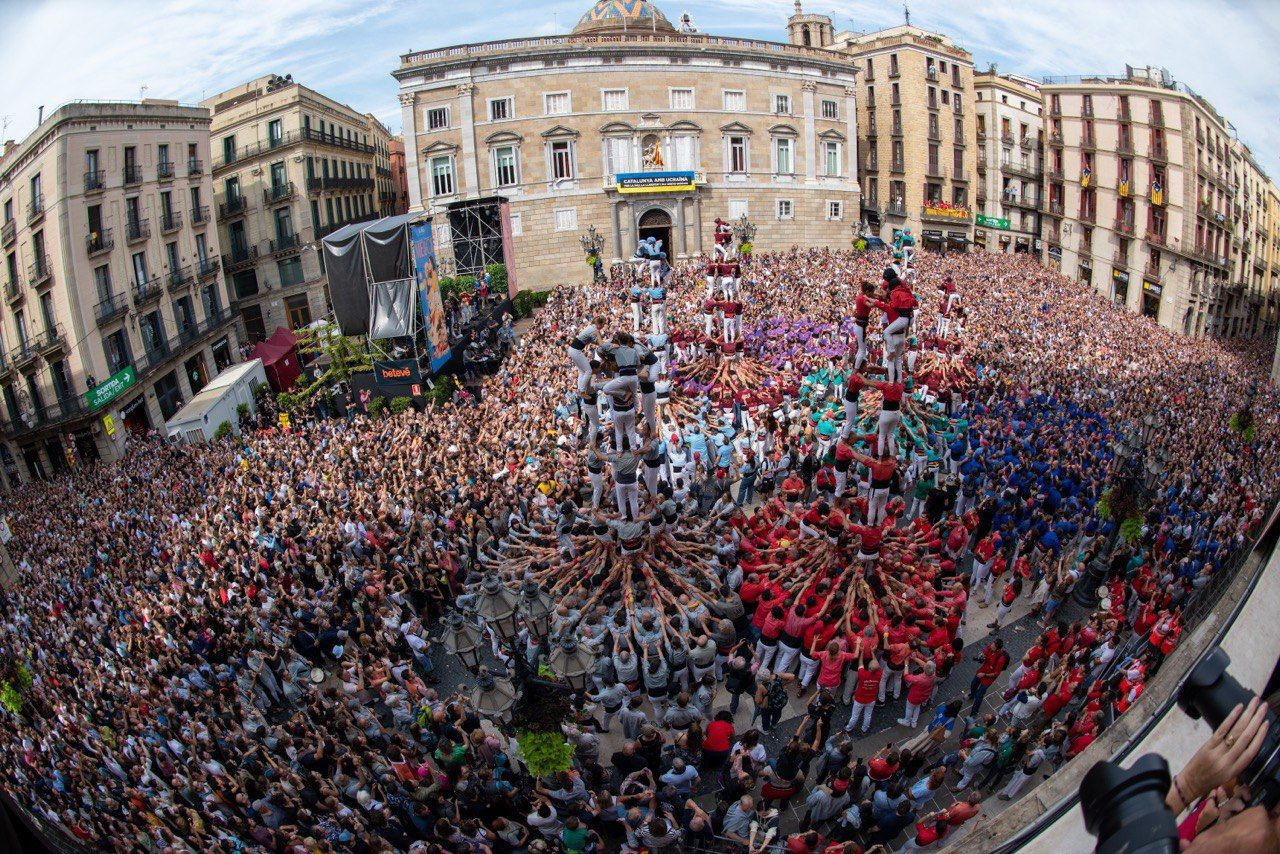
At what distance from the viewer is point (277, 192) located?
36875 millimetres

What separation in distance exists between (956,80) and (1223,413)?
131ft

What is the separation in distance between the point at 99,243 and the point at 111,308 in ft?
7.67

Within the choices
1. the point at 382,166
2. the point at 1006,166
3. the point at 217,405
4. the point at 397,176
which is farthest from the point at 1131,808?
the point at 397,176

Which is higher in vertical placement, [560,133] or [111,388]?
[560,133]

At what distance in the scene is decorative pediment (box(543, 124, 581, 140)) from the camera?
39.8m

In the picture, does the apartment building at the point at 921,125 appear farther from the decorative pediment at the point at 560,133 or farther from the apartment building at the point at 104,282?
the apartment building at the point at 104,282

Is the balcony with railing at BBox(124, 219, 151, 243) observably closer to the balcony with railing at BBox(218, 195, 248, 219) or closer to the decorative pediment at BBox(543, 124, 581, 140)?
the balcony with railing at BBox(218, 195, 248, 219)

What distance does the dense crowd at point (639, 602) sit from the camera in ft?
26.1

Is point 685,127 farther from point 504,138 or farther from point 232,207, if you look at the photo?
point 232,207

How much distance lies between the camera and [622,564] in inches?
425

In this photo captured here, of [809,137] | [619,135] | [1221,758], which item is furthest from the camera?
[809,137]

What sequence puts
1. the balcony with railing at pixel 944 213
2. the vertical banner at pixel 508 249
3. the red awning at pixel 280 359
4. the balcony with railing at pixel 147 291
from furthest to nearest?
the balcony with railing at pixel 944 213 < the vertical banner at pixel 508 249 < the red awning at pixel 280 359 < the balcony with railing at pixel 147 291

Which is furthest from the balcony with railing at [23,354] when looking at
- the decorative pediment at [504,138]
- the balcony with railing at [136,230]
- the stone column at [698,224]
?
the stone column at [698,224]

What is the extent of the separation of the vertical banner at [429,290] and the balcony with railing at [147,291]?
33.8 feet
